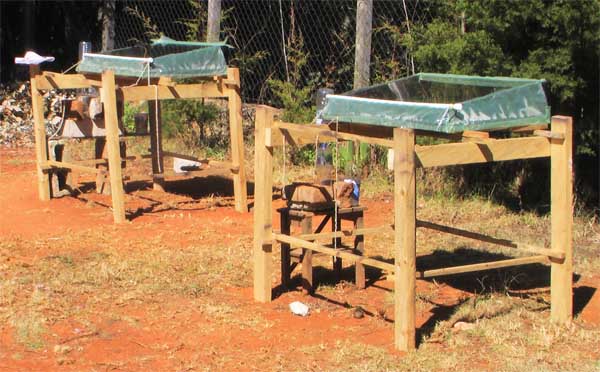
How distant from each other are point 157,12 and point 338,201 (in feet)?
28.9

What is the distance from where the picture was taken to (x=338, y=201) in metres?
6.21

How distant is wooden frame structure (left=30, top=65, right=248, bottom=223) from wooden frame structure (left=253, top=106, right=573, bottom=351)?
8.44ft

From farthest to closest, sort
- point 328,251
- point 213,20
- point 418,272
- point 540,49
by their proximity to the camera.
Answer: point 213,20
point 540,49
point 328,251
point 418,272

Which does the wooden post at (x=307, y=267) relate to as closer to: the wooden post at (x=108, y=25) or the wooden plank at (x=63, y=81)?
the wooden plank at (x=63, y=81)

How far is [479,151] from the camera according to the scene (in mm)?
5105

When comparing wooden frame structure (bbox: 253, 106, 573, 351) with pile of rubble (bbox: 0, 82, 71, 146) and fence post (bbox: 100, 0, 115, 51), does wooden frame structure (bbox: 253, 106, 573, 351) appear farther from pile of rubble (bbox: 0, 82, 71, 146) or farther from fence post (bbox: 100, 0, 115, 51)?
fence post (bbox: 100, 0, 115, 51)

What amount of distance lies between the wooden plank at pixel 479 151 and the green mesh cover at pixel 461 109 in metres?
0.12

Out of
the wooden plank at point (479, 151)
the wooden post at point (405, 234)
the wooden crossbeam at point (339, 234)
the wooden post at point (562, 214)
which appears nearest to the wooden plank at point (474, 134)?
the wooden plank at point (479, 151)

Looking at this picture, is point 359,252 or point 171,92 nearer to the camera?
point 359,252

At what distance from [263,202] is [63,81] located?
3673 millimetres

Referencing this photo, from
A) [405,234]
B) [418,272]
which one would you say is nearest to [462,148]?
[405,234]

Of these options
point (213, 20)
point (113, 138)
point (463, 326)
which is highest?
point (213, 20)

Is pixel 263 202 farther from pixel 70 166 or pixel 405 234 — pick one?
pixel 70 166

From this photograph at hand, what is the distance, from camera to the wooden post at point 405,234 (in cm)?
484
